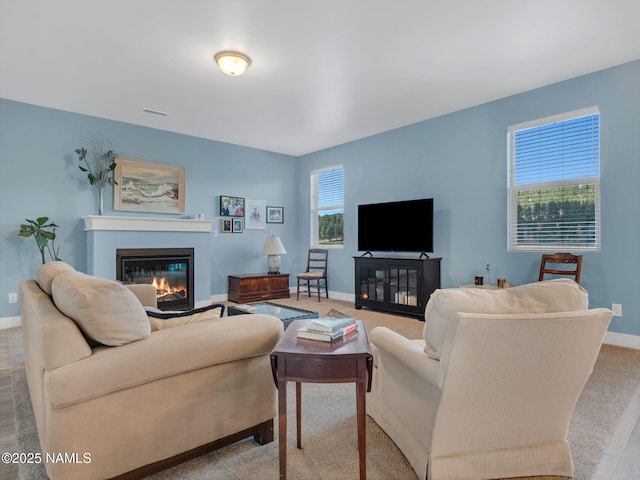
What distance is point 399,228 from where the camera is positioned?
5.25 meters

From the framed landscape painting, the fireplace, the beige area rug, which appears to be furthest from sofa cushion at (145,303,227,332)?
the framed landscape painting

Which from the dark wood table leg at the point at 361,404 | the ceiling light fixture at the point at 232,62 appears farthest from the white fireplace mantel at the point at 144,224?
the dark wood table leg at the point at 361,404

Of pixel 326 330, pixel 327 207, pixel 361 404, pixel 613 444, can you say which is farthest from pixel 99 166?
pixel 613 444

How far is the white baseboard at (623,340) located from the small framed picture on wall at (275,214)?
16.6 ft

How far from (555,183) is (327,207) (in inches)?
142

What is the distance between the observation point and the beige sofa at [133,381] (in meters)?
1.37

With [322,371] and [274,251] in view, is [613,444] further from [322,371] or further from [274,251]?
[274,251]

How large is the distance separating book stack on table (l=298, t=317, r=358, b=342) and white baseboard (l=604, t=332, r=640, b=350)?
3.31 meters

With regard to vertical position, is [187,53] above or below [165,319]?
above

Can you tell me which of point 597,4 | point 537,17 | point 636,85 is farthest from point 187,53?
point 636,85

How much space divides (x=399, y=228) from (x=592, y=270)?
2.26 m

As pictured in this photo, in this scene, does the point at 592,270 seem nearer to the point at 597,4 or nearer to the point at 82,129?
the point at 597,4

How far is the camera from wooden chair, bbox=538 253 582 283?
3.67 meters

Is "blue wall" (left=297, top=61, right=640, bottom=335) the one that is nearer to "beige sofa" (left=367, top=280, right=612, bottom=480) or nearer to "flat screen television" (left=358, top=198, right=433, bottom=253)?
"flat screen television" (left=358, top=198, right=433, bottom=253)
